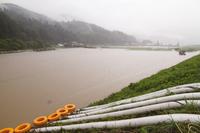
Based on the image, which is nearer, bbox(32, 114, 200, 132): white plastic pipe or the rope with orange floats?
bbox(32, 114, 200, 132): white plastic pipe

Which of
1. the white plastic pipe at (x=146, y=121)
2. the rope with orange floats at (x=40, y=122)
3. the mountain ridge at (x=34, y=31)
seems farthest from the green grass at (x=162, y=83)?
the mountain ridge at (x=34, y=31)

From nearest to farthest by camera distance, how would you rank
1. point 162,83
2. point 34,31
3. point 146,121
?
point 146,121 < point 162,83 < point 34,31

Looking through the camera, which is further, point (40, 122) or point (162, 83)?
point (162, 83)

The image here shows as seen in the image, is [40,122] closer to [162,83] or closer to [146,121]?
[146,121]

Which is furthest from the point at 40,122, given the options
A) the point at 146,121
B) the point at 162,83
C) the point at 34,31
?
the point at 34,31

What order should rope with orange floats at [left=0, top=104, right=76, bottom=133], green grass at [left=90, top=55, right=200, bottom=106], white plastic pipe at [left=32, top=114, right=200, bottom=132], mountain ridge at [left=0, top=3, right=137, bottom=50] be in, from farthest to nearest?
mountain ridge at [left=0, top=3, right=137, bottom=50], green grass at [left=90, top=55, right=200, bottom=106], rope with orange floats at [left=0, top=104, right=76, bottom=133], white plastic pipe at [left=32, top=114, right=200, bottom=132]

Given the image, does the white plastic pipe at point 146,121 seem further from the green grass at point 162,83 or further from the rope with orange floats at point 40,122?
the green grass at point 162,83

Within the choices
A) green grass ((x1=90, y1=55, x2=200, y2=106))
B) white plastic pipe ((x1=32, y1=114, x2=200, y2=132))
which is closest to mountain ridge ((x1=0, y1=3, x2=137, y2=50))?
green grass ((x1=90, y1=55, x2=200, y2=106))

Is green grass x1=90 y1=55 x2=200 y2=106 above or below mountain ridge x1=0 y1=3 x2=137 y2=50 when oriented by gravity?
below

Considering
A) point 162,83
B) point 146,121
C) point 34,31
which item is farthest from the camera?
point 34,31

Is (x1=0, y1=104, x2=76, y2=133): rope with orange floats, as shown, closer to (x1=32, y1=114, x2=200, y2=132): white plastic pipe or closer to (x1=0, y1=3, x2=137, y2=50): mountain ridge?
(x1=32, y1=114, x2=200, y2=132): white plastic pipe

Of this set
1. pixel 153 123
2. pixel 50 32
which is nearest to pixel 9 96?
pixel 153 123

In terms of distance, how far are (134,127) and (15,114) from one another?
516 cm

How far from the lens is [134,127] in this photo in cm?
284
